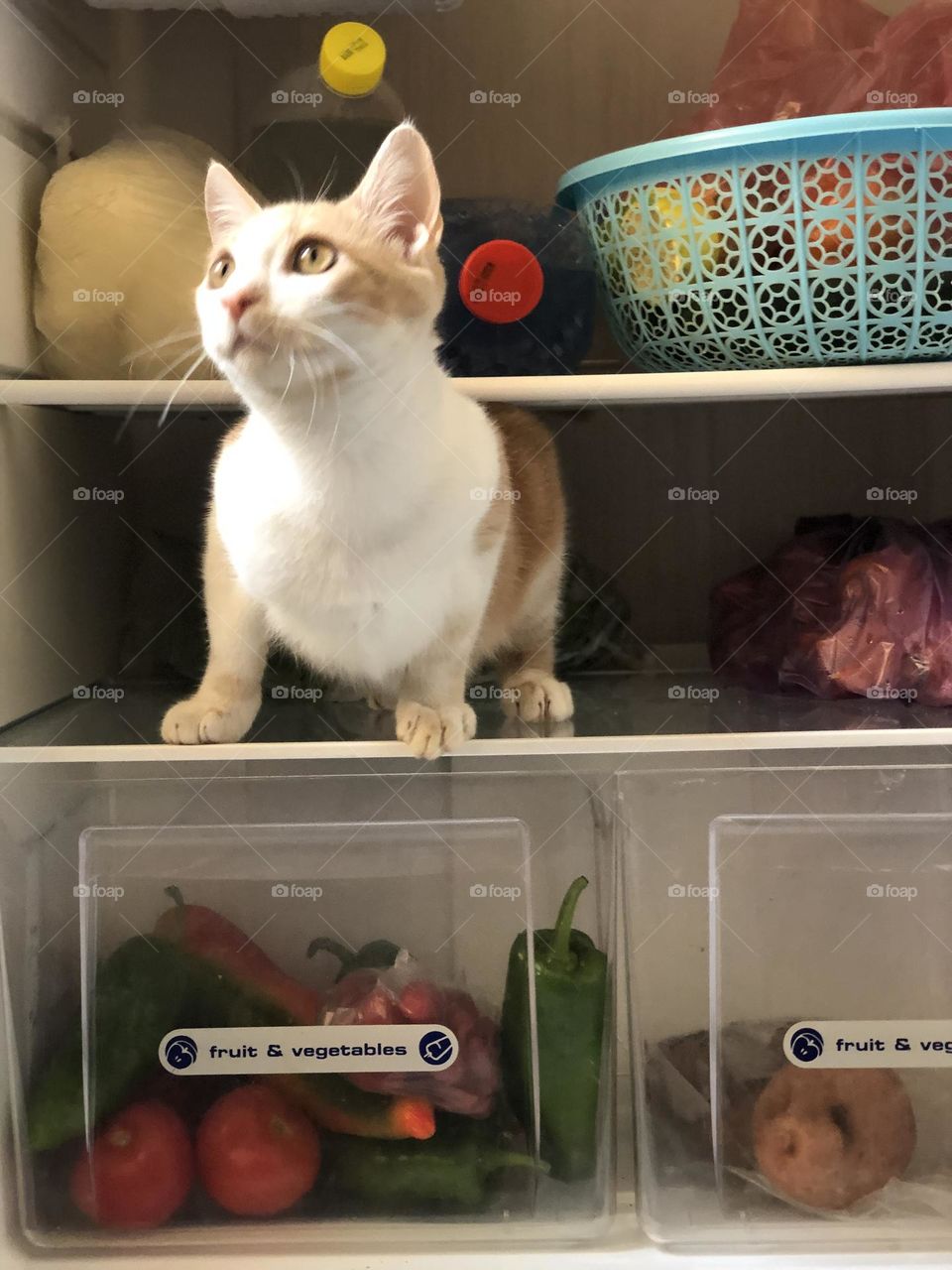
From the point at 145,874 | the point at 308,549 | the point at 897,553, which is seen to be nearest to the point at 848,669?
the point at 897,553

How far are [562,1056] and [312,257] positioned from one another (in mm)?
749

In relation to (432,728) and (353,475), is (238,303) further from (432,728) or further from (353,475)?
(432,728)

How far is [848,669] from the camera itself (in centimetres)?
110

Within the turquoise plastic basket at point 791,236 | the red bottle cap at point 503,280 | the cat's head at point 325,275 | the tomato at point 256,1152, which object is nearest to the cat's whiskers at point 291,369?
the cat's head at point 325,275

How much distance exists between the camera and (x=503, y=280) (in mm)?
957

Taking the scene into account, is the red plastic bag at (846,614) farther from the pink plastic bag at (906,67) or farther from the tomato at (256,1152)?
the tomato at (256,1152)

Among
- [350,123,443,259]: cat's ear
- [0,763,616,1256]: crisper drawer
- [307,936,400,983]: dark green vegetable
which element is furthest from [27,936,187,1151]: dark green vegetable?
[350,123,443,259]: cat's ear

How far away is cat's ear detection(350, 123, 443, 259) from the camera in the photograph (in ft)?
2.71

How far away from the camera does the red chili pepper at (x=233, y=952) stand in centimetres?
99

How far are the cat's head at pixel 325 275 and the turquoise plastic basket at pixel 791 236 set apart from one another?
20cm

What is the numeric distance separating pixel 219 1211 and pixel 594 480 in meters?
0.91

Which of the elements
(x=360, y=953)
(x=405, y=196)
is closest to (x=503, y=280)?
(x=405, y=196)

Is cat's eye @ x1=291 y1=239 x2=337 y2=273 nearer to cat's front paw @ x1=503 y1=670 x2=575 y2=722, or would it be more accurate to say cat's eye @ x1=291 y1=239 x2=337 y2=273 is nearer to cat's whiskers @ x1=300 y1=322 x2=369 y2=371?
cat's whiskers @ x1=300 y1=322 x2=369 y2=371

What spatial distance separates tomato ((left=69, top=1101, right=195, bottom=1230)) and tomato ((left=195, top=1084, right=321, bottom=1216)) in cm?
2
